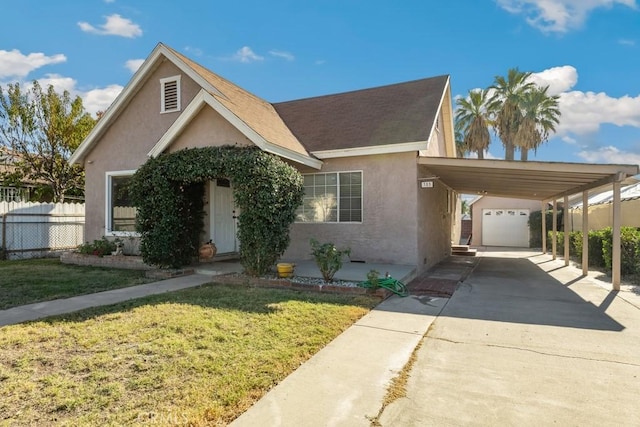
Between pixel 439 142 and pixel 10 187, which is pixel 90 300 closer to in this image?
pixel 439 142

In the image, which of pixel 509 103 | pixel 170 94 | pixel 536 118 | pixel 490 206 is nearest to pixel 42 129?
pixel 170 94

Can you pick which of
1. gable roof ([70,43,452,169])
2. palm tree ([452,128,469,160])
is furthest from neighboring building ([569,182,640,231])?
palm tree ([452,128,469,160])

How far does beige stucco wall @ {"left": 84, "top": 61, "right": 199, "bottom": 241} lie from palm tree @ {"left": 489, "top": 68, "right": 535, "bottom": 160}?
21767 mm

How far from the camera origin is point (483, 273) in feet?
36.2

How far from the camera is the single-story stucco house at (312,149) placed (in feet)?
32.1

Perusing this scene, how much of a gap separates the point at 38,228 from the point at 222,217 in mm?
7506

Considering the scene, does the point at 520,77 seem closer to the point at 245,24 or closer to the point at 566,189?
the point at 566,189

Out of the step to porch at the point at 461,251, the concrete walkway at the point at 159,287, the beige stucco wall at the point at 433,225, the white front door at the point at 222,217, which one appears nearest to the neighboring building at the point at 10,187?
the white front door at the point at 222,217

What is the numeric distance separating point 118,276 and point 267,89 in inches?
494

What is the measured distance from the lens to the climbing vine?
7.98 m

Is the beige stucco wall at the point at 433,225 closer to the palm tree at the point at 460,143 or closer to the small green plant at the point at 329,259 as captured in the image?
the small green plant at the point at 329,259

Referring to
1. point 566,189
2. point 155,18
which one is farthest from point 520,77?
point 155,18

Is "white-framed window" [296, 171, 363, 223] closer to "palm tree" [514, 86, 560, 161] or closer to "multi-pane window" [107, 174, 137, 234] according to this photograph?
"multi-pane window" [107, 174, 137, 234]

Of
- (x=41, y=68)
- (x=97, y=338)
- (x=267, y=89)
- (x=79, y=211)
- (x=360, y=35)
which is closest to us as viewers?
(x=97, y=338)
